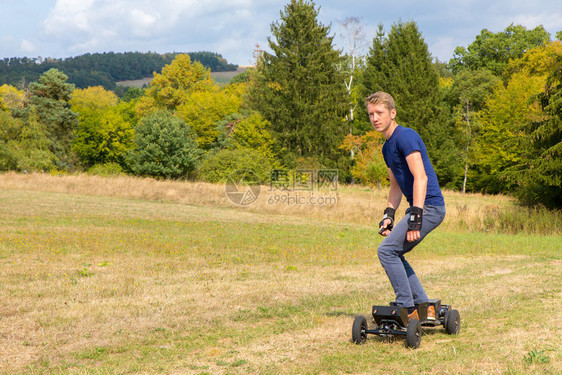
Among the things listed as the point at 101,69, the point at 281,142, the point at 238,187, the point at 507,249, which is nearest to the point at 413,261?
the point at 507,249

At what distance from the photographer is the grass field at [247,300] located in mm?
4891

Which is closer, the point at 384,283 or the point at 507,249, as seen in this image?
the point at 384,283

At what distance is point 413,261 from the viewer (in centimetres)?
1257

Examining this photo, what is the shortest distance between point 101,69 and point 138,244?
180 metres

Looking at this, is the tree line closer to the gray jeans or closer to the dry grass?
the dry grass

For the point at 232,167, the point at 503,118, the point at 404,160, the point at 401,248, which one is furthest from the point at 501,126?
the point at 401,248

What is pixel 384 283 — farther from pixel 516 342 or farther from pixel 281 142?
pixel 281 142

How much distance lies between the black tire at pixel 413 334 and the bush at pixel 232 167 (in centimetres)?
3649

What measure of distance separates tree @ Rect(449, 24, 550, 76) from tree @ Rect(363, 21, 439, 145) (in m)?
10.6

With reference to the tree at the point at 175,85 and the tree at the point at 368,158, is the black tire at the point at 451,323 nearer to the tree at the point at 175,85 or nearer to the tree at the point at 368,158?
the tree at the point at 368,158

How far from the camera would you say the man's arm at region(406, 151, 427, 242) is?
16.1ft

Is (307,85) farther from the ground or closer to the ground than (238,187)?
farther from the ground

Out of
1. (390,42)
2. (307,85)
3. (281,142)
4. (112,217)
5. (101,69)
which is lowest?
(112,217)

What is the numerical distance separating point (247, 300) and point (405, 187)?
3580 mm
